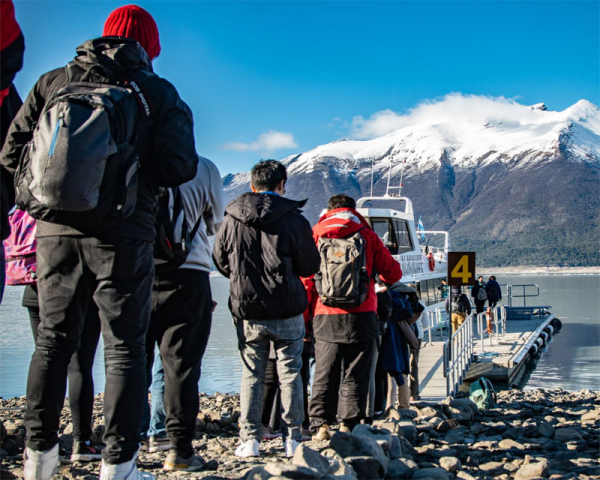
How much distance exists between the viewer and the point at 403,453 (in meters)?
3.86

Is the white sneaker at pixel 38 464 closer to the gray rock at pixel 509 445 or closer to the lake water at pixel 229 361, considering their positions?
the gray rock at pixel 509 445

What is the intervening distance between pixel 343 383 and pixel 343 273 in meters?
0.76

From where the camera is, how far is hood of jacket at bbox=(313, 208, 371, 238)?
15.5 feet

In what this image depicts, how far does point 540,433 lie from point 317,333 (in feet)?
7.21

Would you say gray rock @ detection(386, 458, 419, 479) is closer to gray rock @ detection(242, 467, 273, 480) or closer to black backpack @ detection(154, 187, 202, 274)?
gray rock @ detection(242, 467, 273, 480)

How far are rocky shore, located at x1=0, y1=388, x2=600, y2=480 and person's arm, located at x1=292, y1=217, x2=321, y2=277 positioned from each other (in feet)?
3.19

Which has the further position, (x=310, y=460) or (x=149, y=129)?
(x=310, y=460)

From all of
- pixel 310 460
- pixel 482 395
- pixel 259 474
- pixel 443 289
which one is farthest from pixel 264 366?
pixel 443 289

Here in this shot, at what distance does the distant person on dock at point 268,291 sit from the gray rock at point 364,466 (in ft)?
1.99

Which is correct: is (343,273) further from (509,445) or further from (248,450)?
(509,445)

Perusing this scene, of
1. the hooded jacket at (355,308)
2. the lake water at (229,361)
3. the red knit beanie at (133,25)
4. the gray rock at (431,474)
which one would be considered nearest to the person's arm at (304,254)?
the hooded jacket at (355,308)

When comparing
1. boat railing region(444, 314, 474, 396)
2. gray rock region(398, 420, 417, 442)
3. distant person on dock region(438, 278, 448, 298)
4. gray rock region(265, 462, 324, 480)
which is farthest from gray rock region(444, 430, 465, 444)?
distant person on dock region(438, 278, 448, 298)

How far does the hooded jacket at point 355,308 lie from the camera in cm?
450

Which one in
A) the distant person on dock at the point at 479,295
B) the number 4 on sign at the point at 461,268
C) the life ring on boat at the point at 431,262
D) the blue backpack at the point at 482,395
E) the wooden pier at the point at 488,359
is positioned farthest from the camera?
the distant person on dock at the point at 479,295
